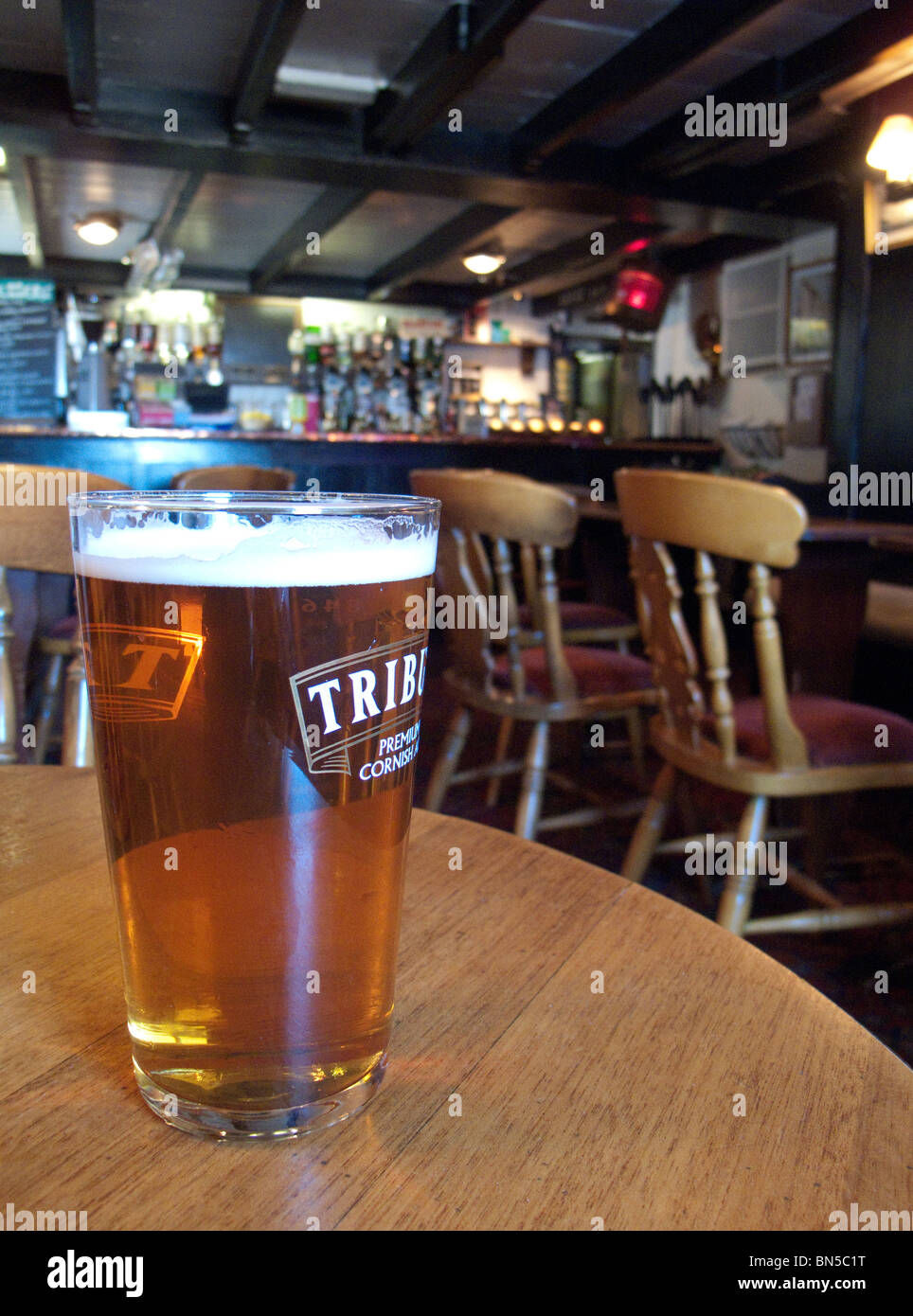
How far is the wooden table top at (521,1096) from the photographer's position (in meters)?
0.29

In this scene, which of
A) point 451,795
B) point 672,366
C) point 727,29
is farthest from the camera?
point 672,366

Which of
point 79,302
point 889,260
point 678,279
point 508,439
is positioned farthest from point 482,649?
point 79,302

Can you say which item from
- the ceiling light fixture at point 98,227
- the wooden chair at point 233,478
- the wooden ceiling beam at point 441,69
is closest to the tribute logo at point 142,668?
the wooden chair at point 233,478

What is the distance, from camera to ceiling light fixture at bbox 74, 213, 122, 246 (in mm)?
7539

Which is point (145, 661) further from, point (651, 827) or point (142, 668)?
point (651, 827)

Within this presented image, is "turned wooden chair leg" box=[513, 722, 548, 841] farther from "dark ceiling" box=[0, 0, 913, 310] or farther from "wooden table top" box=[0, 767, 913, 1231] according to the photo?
"dark ceiling" box=[0, 0, 913, 310]

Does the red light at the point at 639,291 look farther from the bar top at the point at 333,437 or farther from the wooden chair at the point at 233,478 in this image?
the wooden chair at the point at 233,478

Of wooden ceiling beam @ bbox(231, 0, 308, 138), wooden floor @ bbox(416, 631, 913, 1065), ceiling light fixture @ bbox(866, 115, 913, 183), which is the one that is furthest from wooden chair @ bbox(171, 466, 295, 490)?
ceiling light fixture @ bbox(866, 115, 913, 183)

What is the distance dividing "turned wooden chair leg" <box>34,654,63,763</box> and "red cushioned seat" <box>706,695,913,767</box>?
1624mm

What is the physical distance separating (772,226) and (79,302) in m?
6.52

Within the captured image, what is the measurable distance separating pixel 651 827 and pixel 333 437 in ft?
15.1

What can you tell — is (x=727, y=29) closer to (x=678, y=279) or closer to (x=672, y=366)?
(x=678, y=279)

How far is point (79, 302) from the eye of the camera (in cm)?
947

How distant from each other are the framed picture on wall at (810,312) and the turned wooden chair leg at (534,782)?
6.13m
